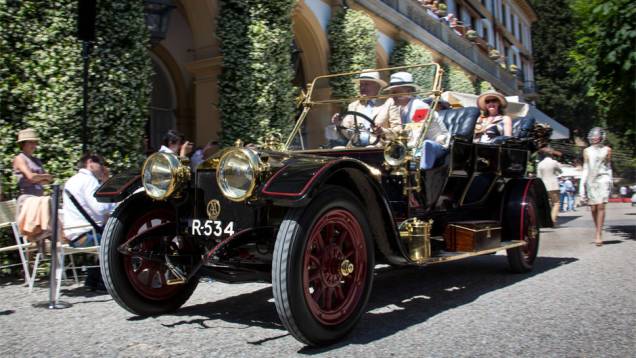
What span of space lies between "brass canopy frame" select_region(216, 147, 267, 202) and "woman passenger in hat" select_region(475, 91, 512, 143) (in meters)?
3.82

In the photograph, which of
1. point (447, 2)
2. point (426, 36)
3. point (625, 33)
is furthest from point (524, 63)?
point (625, 33)

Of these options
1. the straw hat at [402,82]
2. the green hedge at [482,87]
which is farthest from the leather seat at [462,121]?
the green hedge at [482,87]

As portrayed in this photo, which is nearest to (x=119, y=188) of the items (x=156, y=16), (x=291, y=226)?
(x=291, y=226)

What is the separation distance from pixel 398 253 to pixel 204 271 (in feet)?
4.13

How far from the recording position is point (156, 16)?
760 centimetres

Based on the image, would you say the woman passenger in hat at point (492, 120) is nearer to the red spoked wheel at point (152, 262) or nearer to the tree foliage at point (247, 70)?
the red spoked wheel at point (152, 262)

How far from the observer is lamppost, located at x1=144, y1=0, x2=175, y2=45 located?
7.54m

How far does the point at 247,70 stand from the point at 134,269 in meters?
6.30

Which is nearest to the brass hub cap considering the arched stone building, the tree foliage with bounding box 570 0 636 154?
the tree foliage with bounding box 570 0 636 154

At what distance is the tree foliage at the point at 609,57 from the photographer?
8.33 meters

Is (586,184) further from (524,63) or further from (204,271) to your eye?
(524,63)

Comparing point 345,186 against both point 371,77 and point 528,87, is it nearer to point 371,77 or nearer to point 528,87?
point 371,77

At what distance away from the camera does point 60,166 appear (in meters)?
6.30

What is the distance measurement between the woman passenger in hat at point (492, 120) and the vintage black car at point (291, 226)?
1683 mm
